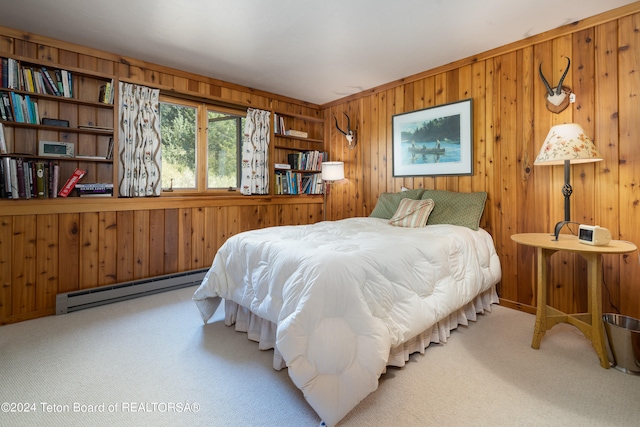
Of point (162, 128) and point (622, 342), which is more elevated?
point (162, 128)

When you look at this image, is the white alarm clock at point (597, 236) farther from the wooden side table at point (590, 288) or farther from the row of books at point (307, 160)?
the row of books at point (307, 160)

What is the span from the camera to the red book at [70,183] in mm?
2611

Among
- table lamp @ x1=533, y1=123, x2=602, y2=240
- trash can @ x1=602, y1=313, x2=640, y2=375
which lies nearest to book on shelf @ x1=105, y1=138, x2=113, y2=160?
table lamp @ x1=533, y1=123, x2=602, y2=240

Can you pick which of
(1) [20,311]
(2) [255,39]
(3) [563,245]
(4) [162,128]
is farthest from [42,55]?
(3) [563,245]

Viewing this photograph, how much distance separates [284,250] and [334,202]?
2833 mm

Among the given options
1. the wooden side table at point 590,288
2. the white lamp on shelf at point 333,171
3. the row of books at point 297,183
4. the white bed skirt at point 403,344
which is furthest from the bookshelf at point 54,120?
the wooden side table at point 590,288

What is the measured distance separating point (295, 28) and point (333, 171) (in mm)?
1899

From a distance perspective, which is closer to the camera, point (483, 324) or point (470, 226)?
point (483, 324)

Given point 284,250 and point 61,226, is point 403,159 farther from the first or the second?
point 61,226

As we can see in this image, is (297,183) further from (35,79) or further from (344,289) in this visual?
(344,289)

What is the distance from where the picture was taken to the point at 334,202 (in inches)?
181

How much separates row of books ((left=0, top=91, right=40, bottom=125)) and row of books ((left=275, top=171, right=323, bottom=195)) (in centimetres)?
245

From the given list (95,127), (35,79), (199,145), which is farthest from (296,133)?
(35,79)

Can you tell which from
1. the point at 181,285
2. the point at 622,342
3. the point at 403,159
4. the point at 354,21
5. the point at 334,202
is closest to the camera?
the point at 622,342
